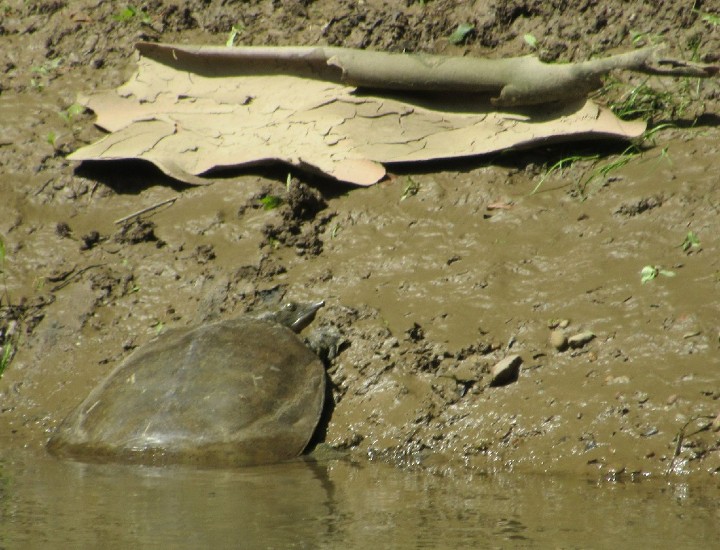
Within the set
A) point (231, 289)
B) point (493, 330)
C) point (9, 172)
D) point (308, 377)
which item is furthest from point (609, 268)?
point (9, 172)

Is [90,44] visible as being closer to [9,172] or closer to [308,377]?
[9,172]

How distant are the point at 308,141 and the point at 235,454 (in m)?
2.09

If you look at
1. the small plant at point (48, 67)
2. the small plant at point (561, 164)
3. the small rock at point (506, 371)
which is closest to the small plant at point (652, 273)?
the small rock at point (506, 371)

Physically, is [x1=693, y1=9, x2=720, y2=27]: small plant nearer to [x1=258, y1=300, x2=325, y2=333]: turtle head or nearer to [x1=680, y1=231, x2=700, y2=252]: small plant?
[x1=680, y1=231, x2=700, y2=252]: small plant

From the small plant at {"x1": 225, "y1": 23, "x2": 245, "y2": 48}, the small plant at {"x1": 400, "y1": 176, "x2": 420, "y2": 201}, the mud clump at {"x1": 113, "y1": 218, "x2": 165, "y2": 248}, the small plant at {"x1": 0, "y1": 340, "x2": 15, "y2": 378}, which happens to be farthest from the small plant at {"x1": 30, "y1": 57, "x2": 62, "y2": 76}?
the small plant at {"x1": 400, "y1": 176, "x2": 420, "y2": 201}

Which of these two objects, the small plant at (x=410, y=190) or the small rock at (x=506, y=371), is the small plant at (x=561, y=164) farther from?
the small rock at (x=506, y=371)

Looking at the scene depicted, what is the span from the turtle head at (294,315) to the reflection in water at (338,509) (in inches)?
32.8

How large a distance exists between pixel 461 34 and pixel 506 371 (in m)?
2.71

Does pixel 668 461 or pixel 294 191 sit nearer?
pixel 668 461

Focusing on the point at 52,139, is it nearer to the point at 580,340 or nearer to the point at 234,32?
the point at 234,32

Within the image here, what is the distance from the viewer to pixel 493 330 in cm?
431

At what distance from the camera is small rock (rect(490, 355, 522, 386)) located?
4047 millimetres

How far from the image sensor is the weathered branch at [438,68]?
5.07 m

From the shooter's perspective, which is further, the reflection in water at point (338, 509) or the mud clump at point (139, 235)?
the mud clump at point (139, 235)
